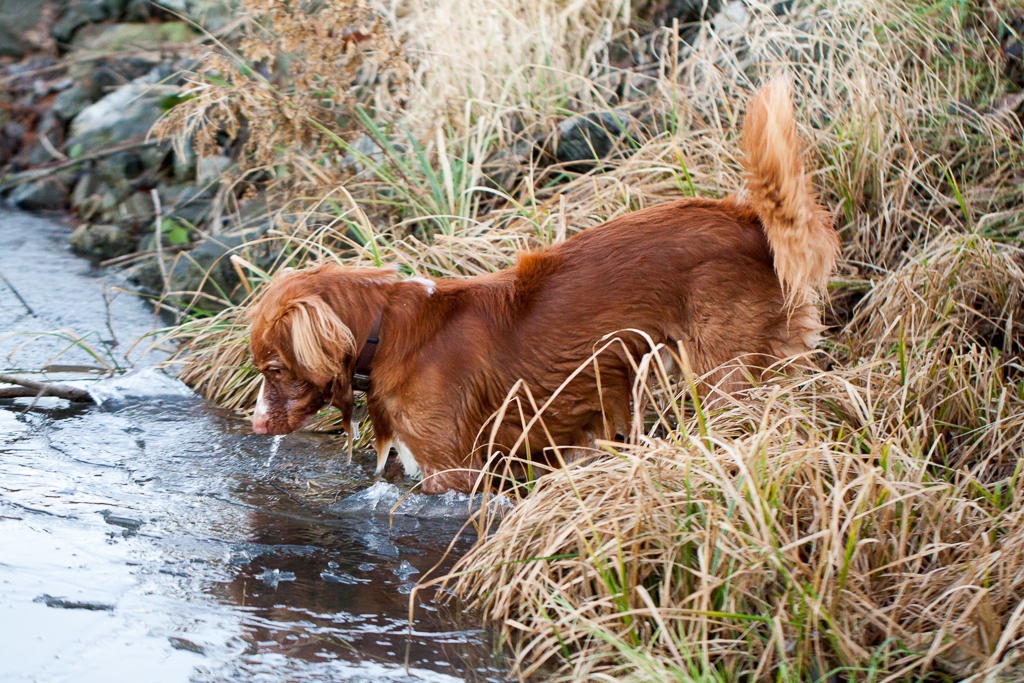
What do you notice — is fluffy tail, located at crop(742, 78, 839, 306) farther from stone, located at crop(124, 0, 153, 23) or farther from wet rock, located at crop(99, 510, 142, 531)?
stone, located at crop(124, 0, 153, 23)

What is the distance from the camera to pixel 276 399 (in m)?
3.91

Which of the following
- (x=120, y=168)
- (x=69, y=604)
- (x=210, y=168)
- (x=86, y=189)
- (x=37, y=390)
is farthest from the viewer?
(x=86, y=189)

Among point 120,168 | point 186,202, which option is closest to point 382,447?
point 186,202

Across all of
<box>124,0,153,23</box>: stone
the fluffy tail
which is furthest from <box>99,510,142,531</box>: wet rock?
<box>124,0,153,23</box>: stone

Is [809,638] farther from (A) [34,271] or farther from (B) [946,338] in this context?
(A) [34,271]

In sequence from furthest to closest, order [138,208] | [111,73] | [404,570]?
[111,73] → [138,208] → [404,570]

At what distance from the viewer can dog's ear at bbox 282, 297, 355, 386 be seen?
3.67 m

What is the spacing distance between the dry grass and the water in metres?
0.32

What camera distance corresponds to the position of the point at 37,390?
4.88 metres

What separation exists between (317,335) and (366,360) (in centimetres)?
24

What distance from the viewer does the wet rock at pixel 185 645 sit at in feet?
9.18

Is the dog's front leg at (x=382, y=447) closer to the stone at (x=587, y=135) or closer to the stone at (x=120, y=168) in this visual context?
the stone at (x=587, y=135)

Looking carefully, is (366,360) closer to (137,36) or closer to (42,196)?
(42,196)

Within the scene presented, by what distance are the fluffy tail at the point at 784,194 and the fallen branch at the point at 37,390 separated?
12.1 feet
